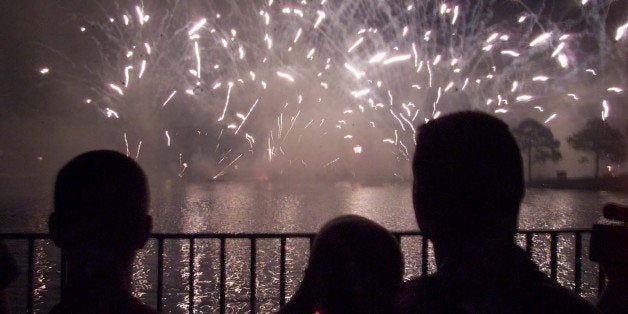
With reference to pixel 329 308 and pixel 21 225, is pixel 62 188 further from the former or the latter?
pixel 21 225

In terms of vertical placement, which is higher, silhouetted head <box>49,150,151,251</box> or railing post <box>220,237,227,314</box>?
silhouetted head <box>49,150,151,251</box>

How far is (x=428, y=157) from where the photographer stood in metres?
1.31

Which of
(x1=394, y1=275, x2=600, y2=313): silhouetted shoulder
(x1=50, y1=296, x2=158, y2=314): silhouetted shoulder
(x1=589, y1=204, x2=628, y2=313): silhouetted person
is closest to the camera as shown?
(x1=394, y1=275, x2=600, y2=313): silhouetted shoulder

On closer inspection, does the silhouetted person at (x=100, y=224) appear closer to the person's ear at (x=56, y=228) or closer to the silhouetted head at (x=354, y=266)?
the person's ear at (x=56, y=228)

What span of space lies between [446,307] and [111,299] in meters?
1.06

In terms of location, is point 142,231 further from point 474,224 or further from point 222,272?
point 222,272

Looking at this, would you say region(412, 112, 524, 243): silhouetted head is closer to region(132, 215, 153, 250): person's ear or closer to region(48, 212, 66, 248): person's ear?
region(132, 215, 153, 250): person's ear

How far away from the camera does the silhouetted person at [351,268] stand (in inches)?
63.7

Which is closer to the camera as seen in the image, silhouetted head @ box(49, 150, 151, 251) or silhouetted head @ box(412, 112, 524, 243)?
silhouetted head @ box(412, 112, 524, 243)

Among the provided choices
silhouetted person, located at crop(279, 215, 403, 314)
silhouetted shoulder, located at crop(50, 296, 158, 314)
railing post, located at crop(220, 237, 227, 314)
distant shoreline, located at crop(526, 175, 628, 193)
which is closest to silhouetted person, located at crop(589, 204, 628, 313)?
silhouetted person, located at crop(279, 215, 403, 314)

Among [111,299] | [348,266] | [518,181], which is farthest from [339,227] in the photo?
[111,299]

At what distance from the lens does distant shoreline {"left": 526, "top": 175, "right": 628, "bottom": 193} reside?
5682cm

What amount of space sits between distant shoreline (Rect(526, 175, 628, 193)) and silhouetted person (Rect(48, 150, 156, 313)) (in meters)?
62.6

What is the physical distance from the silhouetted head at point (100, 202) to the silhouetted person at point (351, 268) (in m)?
0.64
